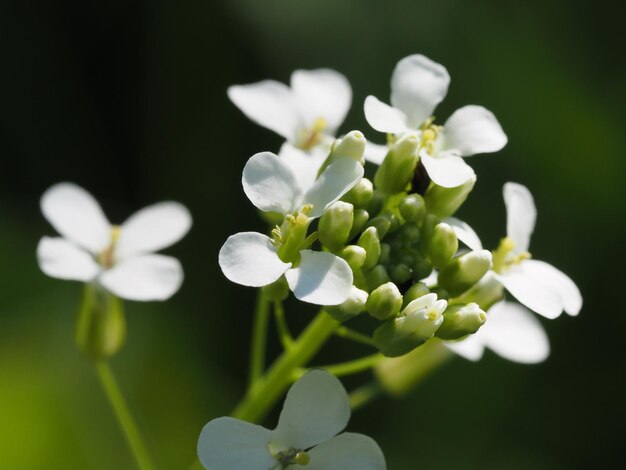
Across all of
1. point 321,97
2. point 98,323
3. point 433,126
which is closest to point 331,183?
point 433,126

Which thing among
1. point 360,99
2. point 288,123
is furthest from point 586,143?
point 288,123

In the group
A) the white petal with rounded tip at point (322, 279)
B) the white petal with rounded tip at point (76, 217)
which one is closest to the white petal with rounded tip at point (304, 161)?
the white petal with rounded tip at point (322, 279)

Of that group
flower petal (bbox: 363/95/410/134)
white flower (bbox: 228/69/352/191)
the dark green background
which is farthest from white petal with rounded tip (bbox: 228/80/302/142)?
the dark green background

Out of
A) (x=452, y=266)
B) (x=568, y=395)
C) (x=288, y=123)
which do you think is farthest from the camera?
(x=568, y=395)

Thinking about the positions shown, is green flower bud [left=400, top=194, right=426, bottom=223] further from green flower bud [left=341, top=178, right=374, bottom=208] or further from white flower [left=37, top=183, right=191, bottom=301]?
white flower [left=37, top=183, right=191, bottom=301]

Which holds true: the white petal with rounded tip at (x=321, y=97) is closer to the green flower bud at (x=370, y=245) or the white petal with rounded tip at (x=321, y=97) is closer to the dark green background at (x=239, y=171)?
the green flower bud at (x=370, y=245)

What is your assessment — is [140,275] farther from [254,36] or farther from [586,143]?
[586,143]
